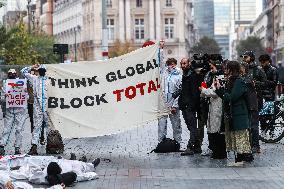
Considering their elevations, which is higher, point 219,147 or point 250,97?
point 250,97

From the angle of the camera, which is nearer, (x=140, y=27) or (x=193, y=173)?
(x=193, y=173)

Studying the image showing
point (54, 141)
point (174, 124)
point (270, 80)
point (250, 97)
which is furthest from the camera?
point (270, 80)

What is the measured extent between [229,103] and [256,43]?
133535 mm

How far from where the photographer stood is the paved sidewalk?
11.0m

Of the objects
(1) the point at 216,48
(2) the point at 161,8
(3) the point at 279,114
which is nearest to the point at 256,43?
(1) the point at 216,48

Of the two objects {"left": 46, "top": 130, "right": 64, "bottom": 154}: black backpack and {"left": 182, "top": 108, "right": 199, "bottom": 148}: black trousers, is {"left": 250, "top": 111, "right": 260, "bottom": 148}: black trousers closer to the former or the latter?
{"left": 182, "top": 108, "right": 199, "bottom": 148}: black trousers

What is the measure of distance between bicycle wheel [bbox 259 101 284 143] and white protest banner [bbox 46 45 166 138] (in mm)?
2978

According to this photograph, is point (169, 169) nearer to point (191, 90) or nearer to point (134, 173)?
point (134, 173)

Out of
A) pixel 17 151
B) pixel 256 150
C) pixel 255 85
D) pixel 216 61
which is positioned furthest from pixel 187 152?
pixel 17 151

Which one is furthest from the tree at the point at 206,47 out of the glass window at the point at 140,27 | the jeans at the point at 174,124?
the jeans at the point at 174,124

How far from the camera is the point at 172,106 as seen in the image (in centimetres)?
1514

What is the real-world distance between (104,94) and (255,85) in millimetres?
3248

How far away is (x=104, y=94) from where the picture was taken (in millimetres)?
14891

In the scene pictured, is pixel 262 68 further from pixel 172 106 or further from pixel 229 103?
pixel 229 103
